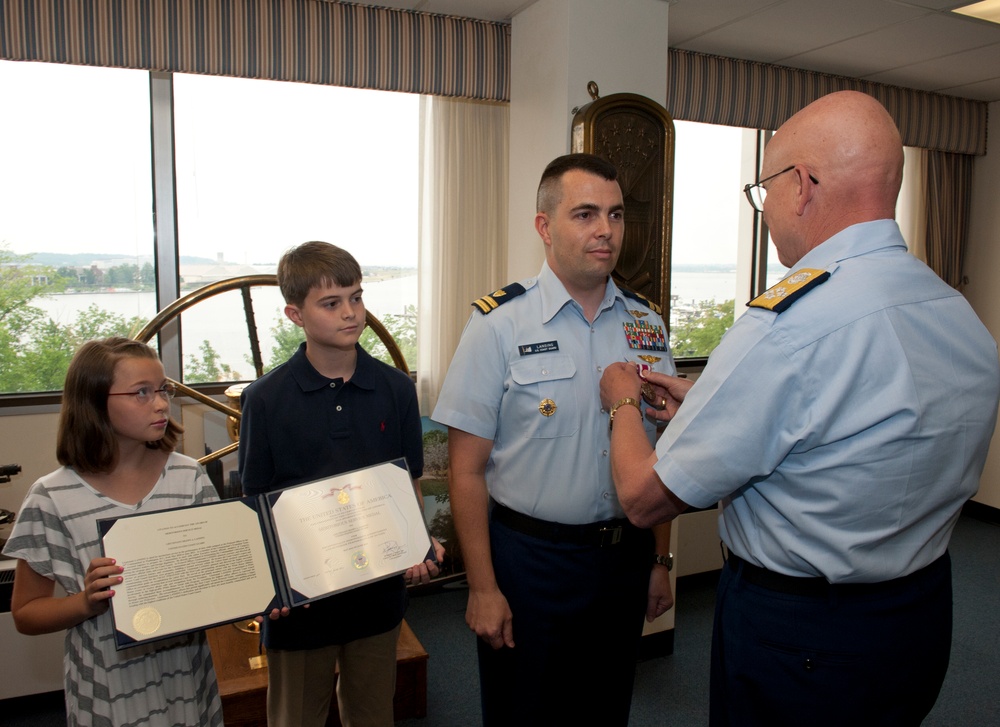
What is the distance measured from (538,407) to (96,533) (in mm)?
951

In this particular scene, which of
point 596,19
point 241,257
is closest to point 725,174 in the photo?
point 596,19

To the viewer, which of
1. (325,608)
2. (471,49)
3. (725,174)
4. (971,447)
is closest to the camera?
(971,447)

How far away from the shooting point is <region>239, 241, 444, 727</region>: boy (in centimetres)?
166

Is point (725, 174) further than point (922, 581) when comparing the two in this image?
Yes

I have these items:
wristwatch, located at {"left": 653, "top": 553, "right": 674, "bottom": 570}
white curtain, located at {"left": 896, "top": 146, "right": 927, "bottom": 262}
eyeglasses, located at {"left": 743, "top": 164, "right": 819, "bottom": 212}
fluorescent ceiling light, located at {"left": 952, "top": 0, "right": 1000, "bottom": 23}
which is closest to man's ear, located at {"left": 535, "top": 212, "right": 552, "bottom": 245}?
eyeglasses, located at {"left": 743, "top": 164, "right": 819, "bottom": 212}

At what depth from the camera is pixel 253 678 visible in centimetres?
232

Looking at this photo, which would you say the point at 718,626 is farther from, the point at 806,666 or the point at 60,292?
the point at 60,292

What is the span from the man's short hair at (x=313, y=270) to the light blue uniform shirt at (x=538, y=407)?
0.32 m

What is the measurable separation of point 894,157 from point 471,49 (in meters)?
2.50

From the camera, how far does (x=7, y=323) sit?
9.87 ft

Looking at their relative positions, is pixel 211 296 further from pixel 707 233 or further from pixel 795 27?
pixel 707 233

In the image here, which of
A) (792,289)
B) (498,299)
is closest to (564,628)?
(498,299)

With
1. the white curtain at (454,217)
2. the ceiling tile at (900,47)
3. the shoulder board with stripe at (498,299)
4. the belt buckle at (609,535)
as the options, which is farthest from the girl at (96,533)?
the ceiling tile at (900,47)

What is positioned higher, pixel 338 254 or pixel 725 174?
pixel 725 174
